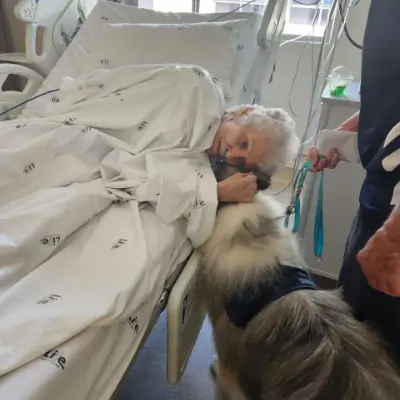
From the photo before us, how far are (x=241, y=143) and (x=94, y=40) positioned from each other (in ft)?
3.18

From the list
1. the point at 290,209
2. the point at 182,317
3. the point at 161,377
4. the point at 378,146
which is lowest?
the point at 161,377

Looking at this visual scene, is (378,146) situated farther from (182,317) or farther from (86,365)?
(86,365)

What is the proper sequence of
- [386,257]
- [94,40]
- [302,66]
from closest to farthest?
[386,257]
[94,40]
[302,66]

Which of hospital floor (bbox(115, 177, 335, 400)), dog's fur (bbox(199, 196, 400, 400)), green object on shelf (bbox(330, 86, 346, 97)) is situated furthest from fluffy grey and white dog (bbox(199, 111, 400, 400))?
green object on shelf (bbox(330, 86, 346, 97))

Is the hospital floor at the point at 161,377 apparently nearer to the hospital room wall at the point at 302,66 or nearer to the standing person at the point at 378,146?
the standing person at the point at 378,146

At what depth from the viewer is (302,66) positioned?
2580 millimetres

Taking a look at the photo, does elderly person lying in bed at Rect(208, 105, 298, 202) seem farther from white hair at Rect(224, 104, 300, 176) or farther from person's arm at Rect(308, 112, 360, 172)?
person's arm at Rect(308, 112, 360, 172)

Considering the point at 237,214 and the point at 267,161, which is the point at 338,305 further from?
the point at 267,161

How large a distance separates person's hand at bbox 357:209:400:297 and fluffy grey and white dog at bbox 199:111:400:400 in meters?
0.20

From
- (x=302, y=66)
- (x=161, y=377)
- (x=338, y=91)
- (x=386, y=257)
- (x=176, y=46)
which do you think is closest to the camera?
(x=386, y=257)

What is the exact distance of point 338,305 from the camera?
103cm

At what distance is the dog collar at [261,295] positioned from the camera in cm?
105

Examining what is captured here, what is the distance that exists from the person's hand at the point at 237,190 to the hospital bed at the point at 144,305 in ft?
0.54

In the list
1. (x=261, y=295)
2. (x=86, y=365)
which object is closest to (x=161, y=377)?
(x=261, y=295)
